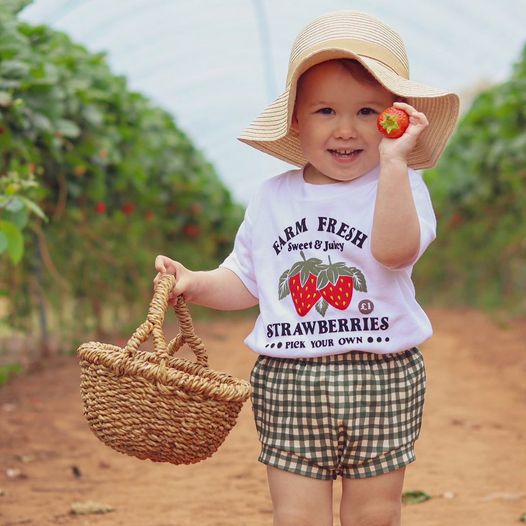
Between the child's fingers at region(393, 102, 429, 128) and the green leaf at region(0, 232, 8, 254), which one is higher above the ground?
the green leaf at region(0, 232, 8, 254)

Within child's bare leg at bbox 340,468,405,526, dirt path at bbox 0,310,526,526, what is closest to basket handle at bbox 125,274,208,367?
child's bare leg at bbox 340,468,405,526

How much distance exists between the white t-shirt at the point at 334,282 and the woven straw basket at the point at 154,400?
20 centimetres

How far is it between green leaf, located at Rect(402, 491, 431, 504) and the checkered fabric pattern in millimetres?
Answer: 1321

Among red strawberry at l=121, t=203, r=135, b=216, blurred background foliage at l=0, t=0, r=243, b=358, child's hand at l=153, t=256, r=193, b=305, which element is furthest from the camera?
red strawberry at l=121, t=203, r=135, b=216

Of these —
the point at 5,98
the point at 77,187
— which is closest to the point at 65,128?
the point at 5,98

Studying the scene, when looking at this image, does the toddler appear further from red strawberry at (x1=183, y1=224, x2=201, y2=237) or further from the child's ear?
red strawberry at (x1=183, y1=224, x2=201, y2=237)

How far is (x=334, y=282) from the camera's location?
2357 mm

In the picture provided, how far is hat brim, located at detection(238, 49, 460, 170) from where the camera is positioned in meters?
2.29

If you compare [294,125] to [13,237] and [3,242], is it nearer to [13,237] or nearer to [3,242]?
[3,242]

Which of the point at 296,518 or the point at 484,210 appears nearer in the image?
the point at 296,518

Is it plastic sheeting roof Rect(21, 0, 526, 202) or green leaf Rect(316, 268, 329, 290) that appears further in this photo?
plastic sheeting roof Rect(21, 0, 526, 202)

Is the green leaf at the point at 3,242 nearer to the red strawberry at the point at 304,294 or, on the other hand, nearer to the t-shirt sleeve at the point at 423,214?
the red strawberry at the point at 304,294

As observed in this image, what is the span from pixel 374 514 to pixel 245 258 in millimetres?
729

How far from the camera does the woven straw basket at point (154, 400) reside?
2197mm
